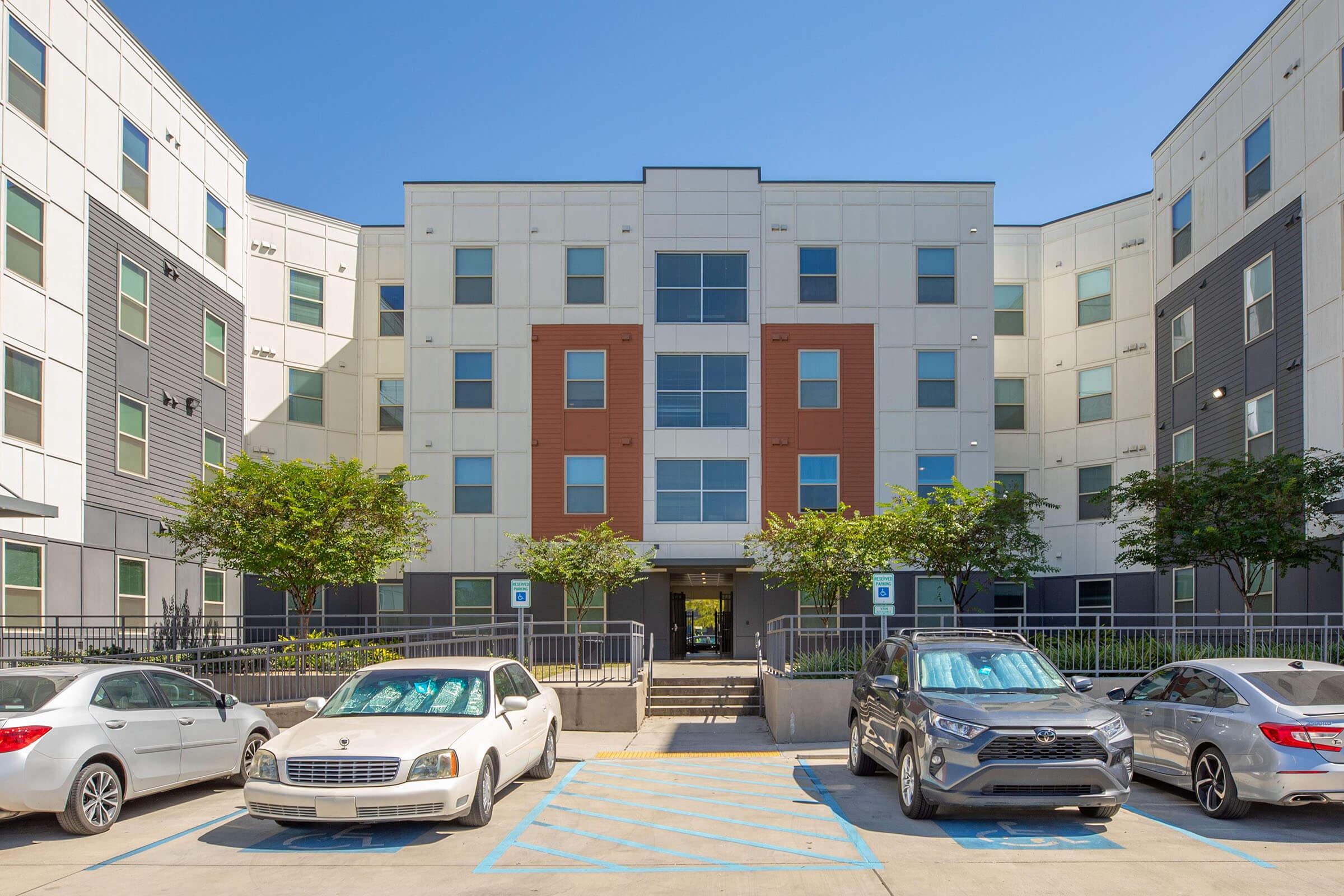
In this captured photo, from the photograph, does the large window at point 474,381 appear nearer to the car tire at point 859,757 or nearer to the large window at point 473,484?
the large window at point 473,484

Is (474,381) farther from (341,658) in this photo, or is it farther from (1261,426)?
(1261,426)

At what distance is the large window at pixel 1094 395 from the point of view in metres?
31.5

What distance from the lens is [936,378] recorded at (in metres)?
30.4

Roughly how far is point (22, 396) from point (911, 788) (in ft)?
57.7

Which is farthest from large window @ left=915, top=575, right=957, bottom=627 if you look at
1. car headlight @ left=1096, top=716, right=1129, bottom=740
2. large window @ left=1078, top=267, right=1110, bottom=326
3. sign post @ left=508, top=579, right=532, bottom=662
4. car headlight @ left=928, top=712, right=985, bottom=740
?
car headlight @ left=928, top=712, right=985, bottom=740

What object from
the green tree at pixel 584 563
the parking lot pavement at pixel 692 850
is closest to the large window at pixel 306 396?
the green tree at pixel 584 563

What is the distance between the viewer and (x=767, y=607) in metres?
29.9

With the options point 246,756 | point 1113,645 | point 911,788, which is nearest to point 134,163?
point 246,756

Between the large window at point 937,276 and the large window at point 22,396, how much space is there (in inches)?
829

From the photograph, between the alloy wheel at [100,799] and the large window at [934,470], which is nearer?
the alloy wheel at [100,799]

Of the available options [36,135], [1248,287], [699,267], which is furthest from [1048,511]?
[36,135]

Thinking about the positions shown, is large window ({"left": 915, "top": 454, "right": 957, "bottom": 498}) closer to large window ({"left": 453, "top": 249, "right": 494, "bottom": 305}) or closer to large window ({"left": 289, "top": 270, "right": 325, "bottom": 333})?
large window ({"left": 453, "top": 249, "right": 494, "bottom": 305})

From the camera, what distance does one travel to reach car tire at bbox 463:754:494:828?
9.95m

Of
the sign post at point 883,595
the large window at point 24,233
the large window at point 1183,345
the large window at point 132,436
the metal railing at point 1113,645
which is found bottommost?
the metal railing at point 1113,645
